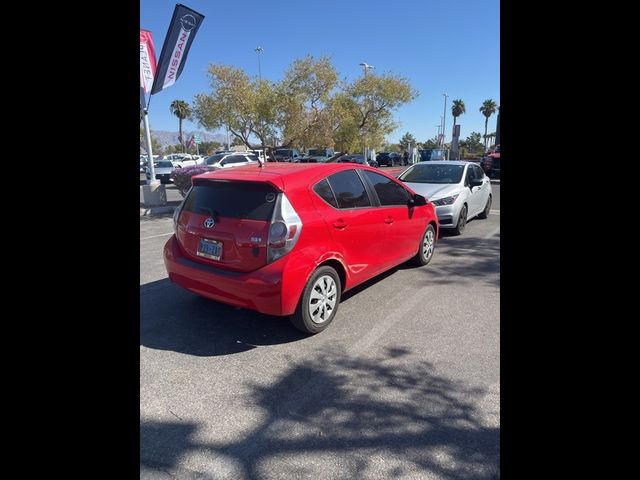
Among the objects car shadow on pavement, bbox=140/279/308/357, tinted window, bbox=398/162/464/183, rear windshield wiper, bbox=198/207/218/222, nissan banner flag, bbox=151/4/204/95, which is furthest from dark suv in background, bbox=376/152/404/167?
rear windshield wiper, bbox=198/207/218/222

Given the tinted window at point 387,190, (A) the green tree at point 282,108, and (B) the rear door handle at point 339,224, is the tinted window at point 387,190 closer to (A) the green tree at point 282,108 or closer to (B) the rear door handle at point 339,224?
(B) the rear door handle at point 339,224

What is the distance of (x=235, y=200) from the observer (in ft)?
12.4

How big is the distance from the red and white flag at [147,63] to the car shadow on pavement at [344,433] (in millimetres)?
12237

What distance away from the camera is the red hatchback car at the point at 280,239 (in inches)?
140

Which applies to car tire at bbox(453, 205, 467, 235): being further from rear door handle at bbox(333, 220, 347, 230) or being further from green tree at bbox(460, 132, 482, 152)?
green tree at bbox(460, 132, 482, 152)

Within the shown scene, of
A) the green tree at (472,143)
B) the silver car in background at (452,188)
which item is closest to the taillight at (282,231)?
the silver car in background at (452,188)

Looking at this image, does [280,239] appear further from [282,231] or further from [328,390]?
[328,390]

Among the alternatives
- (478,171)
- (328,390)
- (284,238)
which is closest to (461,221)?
(478,171)

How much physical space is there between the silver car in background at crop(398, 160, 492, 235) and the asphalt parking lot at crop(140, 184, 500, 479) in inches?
128
